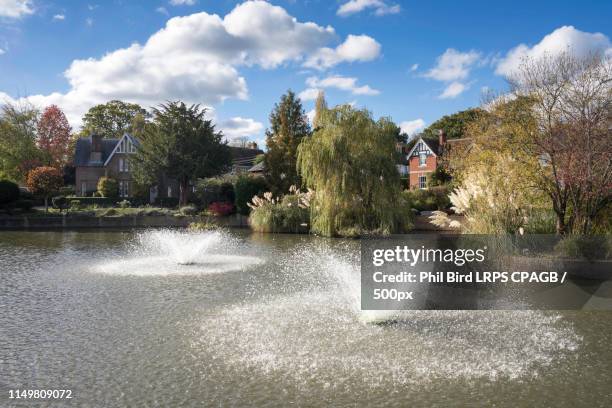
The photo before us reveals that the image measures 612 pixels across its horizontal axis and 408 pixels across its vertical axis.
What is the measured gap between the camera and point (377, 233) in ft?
91.0

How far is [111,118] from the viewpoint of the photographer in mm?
88250

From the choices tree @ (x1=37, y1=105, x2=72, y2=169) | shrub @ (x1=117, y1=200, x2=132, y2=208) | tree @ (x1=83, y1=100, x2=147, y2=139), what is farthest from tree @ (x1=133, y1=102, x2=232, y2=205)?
tree @ (x1=83, y1=100, x2=147, y2=139)

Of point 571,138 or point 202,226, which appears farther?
point 202,226

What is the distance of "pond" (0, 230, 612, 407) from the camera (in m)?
6.73

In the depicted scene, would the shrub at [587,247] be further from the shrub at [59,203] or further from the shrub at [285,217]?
the shrub at [59,203]

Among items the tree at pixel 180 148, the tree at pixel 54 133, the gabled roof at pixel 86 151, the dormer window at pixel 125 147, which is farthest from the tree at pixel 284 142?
the tree at pixel 54 133

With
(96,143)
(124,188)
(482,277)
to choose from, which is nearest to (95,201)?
(124,188)

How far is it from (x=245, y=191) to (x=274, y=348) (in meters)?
31.7

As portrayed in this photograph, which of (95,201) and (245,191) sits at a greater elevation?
(245,191)

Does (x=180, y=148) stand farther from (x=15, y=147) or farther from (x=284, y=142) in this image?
(x=15, y=147)

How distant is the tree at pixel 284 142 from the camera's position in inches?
1636

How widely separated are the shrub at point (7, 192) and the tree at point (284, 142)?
67.0 ft

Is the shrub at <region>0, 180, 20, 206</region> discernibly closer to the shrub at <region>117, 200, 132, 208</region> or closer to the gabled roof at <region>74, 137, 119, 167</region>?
the shrub at <region>117, 200, 132, 208</region>

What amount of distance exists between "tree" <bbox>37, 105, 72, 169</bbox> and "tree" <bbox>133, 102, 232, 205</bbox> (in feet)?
84.3
